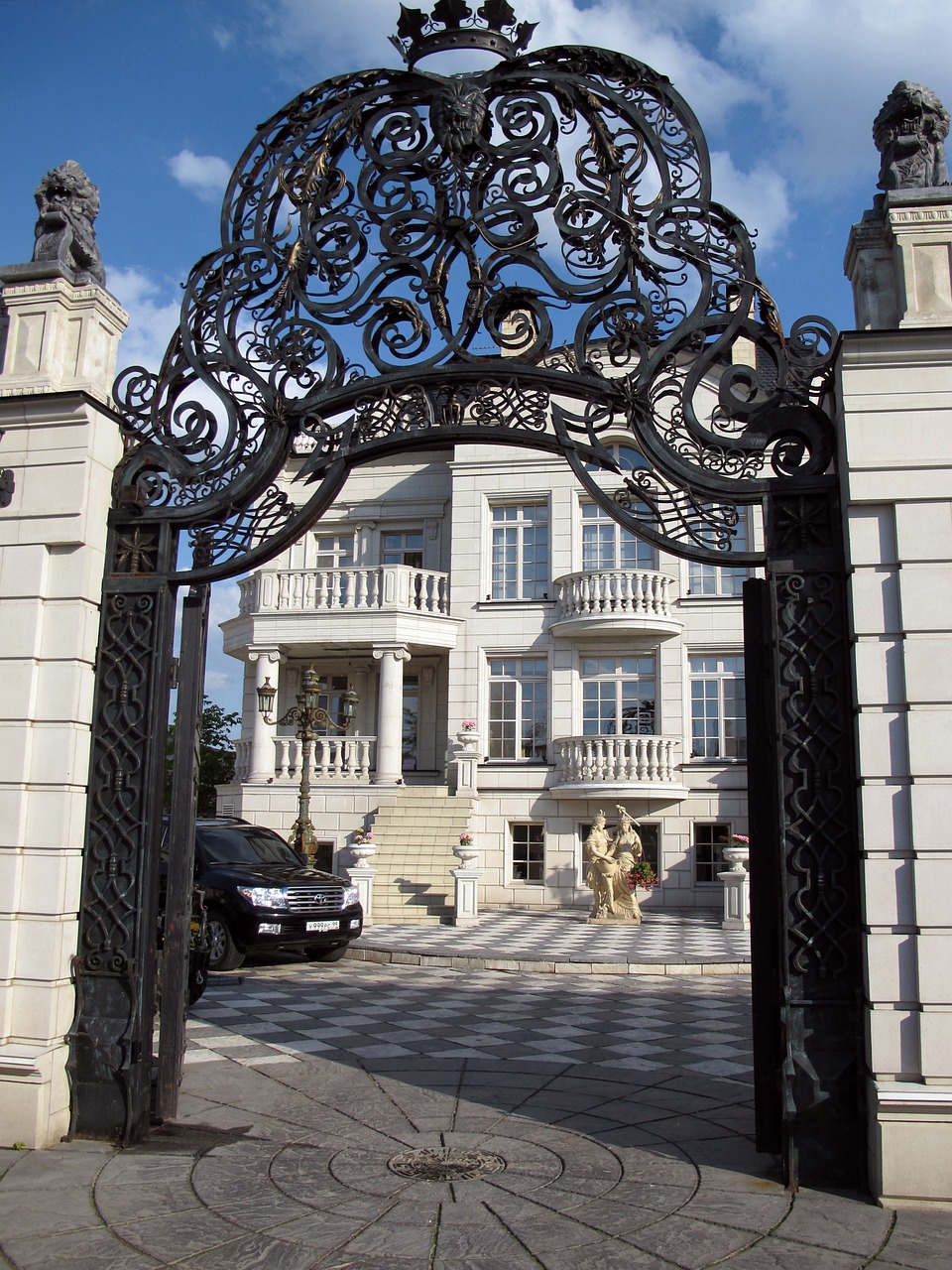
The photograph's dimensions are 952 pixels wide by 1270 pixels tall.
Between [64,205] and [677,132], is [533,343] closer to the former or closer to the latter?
[677,132]

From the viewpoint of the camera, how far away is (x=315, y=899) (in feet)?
40.9

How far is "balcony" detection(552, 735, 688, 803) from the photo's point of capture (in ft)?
69.1

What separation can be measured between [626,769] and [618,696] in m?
2.00

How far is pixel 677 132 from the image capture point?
5793 millimetres

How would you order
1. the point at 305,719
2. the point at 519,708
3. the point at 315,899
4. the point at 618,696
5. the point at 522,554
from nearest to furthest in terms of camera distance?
the point at 315,899 → the point at 305,719 → the point at 618,696 → the point at 519,708 → the point at 522,554

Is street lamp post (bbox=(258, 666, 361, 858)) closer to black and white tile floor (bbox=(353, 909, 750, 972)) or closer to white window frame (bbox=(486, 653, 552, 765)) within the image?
black and white tile floor (bbox=(353, 909, 750, 972))

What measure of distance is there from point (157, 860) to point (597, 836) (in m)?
13.9

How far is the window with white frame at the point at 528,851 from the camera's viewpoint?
72.9 feet

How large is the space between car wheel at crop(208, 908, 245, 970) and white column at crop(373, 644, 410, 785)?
991cm

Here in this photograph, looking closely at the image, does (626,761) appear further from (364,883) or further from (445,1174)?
(445,1174)

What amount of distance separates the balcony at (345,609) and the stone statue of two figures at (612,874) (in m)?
5.94

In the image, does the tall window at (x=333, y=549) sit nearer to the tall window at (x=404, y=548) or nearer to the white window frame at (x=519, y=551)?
the tall window at (x=404, y=548)

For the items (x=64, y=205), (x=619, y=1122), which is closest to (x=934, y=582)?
(x=619, y=1122)

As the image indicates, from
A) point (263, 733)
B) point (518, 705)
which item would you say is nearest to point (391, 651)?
point (518, 705)
